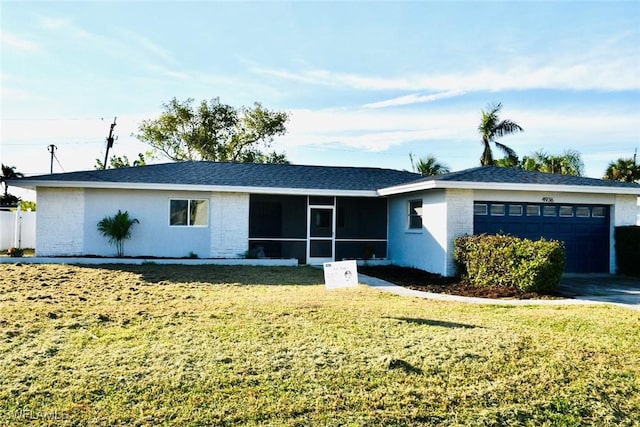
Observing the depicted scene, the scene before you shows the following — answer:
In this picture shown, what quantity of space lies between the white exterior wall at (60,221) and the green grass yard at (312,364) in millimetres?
7759

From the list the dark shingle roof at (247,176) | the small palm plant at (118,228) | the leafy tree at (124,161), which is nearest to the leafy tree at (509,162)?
the dark shingle roof at (247,176)

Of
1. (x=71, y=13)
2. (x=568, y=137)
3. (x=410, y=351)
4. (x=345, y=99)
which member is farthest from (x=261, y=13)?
(x=568, y=137)

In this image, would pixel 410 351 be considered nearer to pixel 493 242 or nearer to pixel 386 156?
pixel 493 242

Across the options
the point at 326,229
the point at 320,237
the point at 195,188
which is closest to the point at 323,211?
the point at 326,229

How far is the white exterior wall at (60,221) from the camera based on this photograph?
16188 mm

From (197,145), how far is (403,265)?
2566 centimetres

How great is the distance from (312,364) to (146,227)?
1249cm

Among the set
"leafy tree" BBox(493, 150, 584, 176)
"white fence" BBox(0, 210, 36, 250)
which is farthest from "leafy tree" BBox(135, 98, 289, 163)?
"white fence" BBox(0, 210, 36, 250)

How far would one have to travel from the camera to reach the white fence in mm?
20641

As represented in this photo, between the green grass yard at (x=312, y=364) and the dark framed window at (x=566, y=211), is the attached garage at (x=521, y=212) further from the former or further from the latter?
the green grass yard at (x=312, y=364)

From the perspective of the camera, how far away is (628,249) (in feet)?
48.5

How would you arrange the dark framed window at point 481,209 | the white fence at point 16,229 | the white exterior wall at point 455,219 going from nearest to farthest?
the white exterior wall at point 455,219, the dark framed window at point 481,209, the white fence at point 16,229

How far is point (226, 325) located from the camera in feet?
23.6

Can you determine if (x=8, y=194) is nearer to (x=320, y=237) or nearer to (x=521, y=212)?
(x=320, y=237)
